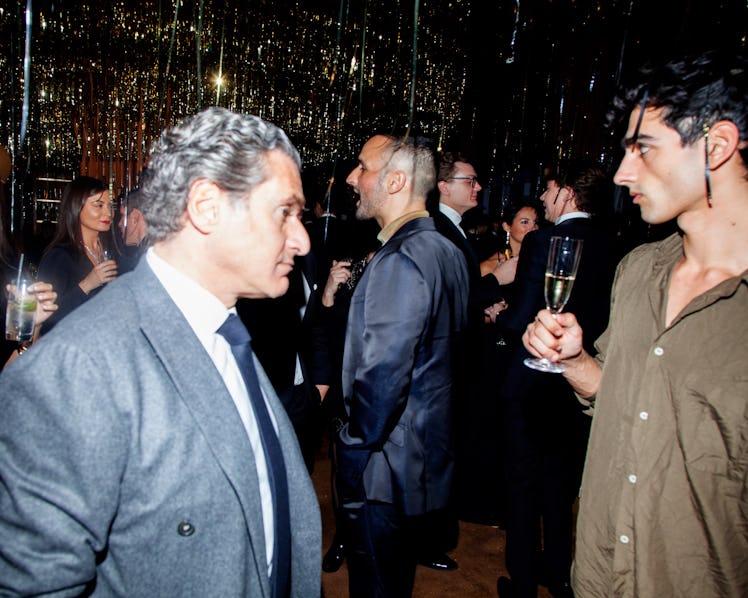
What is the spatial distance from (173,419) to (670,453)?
1361mm

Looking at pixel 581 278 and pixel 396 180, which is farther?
pixel 581 278

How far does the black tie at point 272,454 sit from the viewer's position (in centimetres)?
123

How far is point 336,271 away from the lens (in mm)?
3574

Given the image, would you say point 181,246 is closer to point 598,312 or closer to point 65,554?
point 65,554

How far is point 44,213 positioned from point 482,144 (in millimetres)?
10086

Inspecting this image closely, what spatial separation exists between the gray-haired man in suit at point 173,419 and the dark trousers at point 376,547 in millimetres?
845

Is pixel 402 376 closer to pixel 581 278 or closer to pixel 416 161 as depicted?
pixel 416 161

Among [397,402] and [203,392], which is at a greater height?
[203,392]

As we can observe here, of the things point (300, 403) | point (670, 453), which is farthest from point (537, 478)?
point (670, 453)

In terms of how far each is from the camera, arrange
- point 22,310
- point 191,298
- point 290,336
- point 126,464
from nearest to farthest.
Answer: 1. point 126,464
2. point 191,298
3. point 22,310
4. point 290,336

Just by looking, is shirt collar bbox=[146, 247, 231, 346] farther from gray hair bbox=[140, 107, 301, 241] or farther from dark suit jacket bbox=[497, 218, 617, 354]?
dark suit jacket bbox=[497, 218, 617, 354]

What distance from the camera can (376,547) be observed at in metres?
2.18

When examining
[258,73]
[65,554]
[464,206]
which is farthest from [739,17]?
[258,73]

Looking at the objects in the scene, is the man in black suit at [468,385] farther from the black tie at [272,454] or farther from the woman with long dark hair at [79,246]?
the woman with long dark hair at [79,246]
